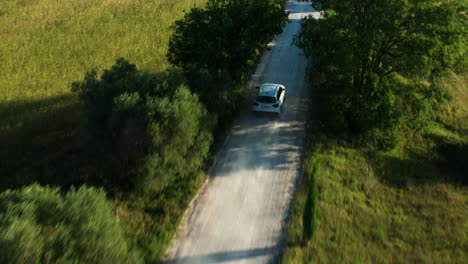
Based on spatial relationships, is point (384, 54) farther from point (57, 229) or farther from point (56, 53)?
point (56, 53)

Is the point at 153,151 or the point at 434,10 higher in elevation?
the point at 434,10

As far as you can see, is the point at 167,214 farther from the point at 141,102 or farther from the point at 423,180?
the point at 423,180

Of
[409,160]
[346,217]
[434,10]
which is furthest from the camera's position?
[409,160]

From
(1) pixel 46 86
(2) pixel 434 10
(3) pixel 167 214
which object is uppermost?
(2) pixel 434 10

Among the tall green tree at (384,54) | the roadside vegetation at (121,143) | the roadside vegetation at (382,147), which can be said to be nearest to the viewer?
the roadside vegetation at (121,143)

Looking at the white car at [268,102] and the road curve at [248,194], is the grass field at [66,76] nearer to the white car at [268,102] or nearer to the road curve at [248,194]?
the road curve at [248,194]

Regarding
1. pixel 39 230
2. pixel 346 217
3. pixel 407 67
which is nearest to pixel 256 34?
pixel 407 67

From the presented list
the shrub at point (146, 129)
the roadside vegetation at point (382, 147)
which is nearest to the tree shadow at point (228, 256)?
the roadside vegetation at point (382, 147)
